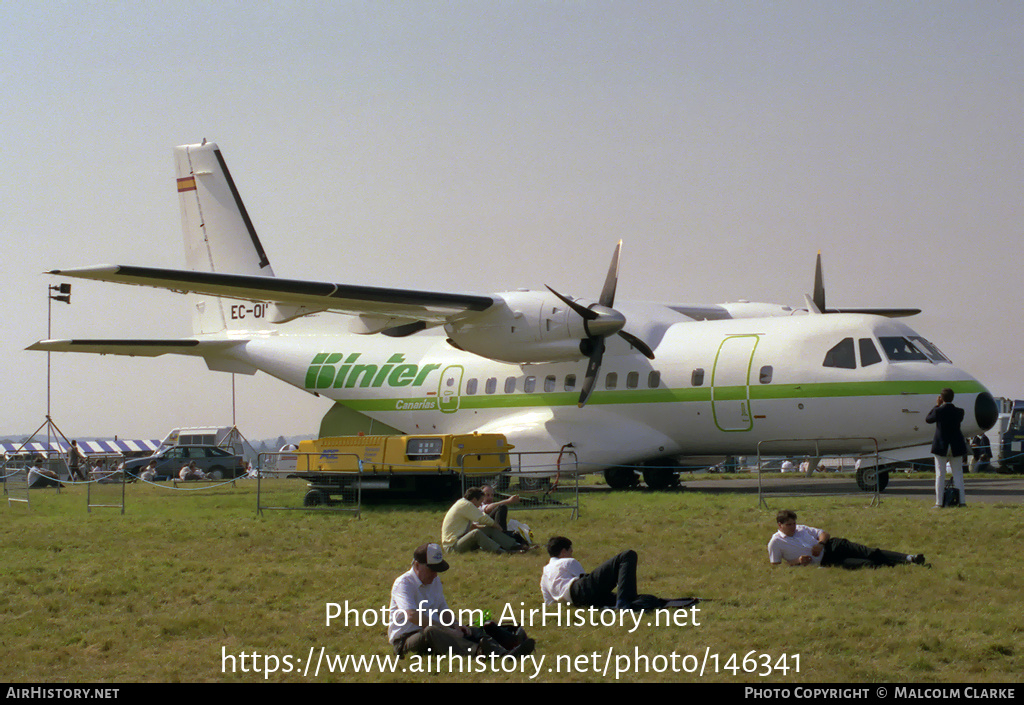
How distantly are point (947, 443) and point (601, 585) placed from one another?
27.5 feet

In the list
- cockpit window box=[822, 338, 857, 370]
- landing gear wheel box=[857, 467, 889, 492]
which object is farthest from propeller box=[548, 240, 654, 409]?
landing gear wheel box=[857, 467, 889, 492]

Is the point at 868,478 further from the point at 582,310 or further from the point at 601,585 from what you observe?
the point at 601,585

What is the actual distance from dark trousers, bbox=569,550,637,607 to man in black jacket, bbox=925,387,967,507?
314 inches

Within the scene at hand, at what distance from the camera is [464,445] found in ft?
61.5

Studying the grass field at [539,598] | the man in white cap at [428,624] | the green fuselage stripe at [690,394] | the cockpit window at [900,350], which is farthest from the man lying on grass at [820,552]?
the cockpit window at [900,350]

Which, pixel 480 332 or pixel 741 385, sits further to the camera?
pixel 480 332

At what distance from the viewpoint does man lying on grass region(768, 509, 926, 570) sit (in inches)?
430

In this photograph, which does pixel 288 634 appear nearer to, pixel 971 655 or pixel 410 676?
pixel 410 676

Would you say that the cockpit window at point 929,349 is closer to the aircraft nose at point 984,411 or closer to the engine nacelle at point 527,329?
the aircraft nose at point 984,411

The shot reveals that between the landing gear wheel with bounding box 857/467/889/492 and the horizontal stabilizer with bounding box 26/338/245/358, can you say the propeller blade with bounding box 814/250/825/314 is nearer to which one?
the landing gear wheel with bounding box 857/467/889/492

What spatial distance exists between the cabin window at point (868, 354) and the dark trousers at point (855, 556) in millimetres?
8512
